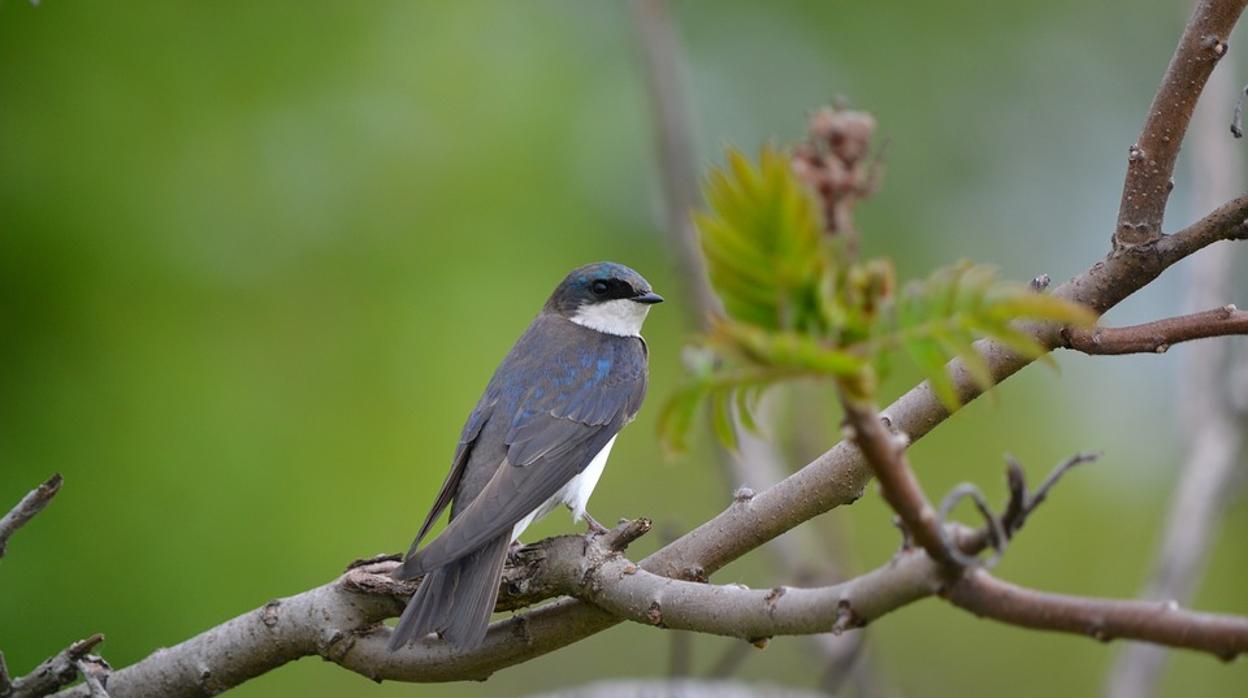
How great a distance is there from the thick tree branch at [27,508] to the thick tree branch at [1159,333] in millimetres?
2288

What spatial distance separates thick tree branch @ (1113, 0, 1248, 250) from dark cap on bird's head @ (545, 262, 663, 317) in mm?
2993

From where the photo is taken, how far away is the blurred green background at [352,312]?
5.34 m

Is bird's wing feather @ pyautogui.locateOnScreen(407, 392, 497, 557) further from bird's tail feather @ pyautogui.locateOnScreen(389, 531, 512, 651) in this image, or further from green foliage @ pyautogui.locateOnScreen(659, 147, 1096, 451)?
green foliage @ pyautogui.locateOnScreen(659, 147, 1096, 451)

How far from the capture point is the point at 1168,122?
9.71ft

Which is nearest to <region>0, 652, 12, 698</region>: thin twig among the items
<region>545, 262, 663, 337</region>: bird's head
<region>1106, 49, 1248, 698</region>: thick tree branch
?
<region>545, 262, 663, 337</region>: bird's head

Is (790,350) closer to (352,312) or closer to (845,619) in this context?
(845,619)

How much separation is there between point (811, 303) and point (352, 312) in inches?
184

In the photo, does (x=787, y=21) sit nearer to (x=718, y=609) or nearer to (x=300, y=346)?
(x=300, y=346)

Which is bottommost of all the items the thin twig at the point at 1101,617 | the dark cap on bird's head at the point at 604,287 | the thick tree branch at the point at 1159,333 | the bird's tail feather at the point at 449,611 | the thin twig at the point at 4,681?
the thin twig at the point at 1101,617

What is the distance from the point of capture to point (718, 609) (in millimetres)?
2633

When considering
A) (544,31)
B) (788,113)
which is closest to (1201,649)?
(544,31)

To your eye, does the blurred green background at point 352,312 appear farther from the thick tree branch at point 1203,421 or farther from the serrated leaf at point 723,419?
the serrated leaf at point 723,419

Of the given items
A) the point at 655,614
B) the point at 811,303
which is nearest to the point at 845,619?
the point at 811,303

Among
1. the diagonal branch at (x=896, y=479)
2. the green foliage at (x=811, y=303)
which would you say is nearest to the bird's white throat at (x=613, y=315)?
the diagonal branch at (x=896, y=479)
